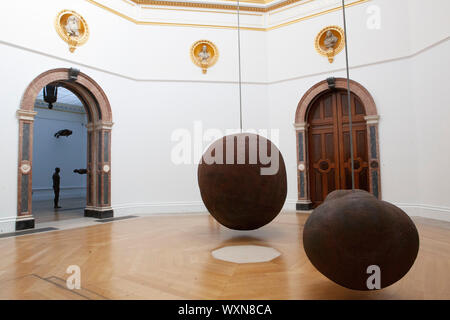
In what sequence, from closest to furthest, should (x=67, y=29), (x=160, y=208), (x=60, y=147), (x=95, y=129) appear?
1. (x=67, y=29)
2. (x=95, y=129)
3. (x=160, y=208)
4. (x=60, y=147)

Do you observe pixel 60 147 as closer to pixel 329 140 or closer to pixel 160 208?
pixel 160 208

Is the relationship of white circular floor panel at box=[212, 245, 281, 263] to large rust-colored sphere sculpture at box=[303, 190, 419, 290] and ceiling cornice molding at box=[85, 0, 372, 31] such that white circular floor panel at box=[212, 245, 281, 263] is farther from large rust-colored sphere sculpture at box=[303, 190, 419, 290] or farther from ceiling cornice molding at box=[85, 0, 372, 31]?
ceiling cornice molding at box=[85, 0, 372, 31]

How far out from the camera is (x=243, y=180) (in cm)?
410

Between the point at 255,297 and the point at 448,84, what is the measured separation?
6.20m

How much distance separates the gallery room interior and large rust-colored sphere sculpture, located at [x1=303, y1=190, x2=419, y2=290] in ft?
0.21

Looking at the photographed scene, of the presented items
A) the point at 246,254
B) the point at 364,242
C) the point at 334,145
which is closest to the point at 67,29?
the point at 246,254

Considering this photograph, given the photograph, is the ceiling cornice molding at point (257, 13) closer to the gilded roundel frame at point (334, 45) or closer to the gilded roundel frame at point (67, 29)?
the gilded roundel frame at point (334, 45)

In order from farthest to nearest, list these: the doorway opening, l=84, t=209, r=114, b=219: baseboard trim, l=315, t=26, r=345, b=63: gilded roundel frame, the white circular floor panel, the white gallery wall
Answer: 1. the doorway opening
2. l=315, t=26, r=345, b=63: gilded roundel frame
3. l=84, t=209, r=114, b=219: baseboard trim
4. the white gallery wall
5. the white circular floor panel

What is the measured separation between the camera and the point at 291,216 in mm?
7062

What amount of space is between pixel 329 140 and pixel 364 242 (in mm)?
6483

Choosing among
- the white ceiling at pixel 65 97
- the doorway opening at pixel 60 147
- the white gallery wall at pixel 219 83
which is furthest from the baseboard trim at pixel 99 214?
the white ceiling at pixel 65 97

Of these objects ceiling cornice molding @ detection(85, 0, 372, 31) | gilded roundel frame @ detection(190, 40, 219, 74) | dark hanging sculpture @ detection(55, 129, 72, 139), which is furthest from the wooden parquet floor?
dark hanging sculpture @ detection(55, 129, 72, 139)

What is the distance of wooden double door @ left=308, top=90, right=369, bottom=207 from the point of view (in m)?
7.65

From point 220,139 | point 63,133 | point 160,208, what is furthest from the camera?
point 63,133
